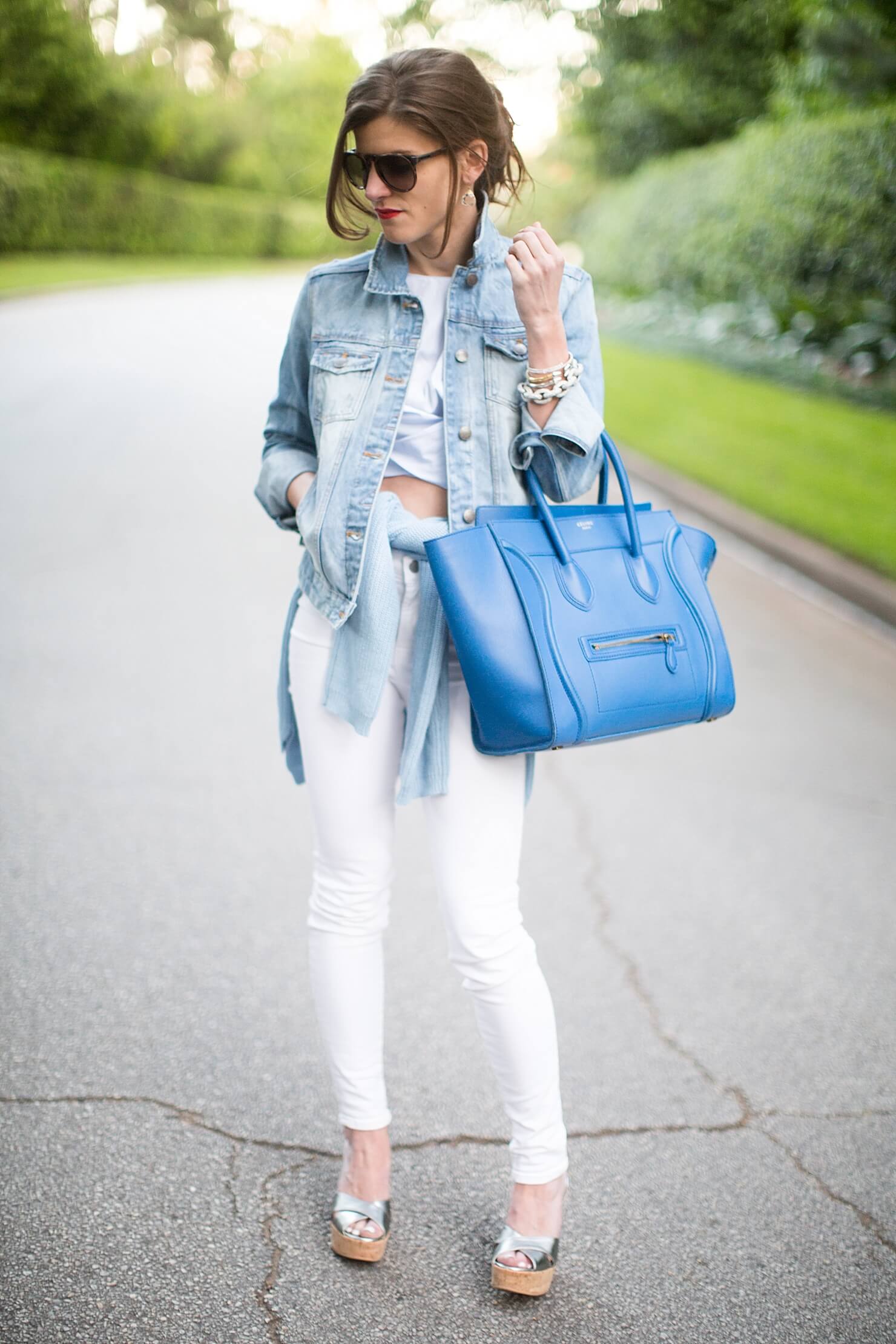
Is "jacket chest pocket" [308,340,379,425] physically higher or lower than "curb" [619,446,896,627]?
higher

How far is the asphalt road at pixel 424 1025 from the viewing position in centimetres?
212

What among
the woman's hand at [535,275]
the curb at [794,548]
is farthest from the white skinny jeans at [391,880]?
the curb at [794,548]

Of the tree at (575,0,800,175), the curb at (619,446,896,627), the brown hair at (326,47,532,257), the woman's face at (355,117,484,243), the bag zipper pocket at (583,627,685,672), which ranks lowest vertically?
the curb at (619,446,896,627)

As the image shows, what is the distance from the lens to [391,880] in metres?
2.16

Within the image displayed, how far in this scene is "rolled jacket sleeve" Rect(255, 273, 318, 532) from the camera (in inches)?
87.9

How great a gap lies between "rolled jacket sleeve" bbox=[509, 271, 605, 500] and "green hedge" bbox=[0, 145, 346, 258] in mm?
22182

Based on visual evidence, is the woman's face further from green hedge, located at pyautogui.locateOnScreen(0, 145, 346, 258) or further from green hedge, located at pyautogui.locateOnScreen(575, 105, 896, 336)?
green hedge, located at pyautogui.locateOnScreen(0, 145, 346, 258)

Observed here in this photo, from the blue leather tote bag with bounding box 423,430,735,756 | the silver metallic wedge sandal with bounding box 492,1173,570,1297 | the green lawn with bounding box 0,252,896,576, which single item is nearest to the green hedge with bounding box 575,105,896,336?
the green lawn with bounding box 0,252,896,576

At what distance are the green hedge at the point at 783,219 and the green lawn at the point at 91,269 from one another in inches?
474

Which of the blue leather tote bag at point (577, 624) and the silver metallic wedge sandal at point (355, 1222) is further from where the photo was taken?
A: the silver metallic wedge sandal at point (355, 1222)

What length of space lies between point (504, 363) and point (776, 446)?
8.84m

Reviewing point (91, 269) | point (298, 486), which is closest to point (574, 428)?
point (298, 486)

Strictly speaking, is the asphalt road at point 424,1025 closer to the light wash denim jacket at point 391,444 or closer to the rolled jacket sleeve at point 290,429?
the light wash denim jacket at point 391,444

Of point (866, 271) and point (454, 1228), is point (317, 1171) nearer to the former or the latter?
point (454, 1228)
